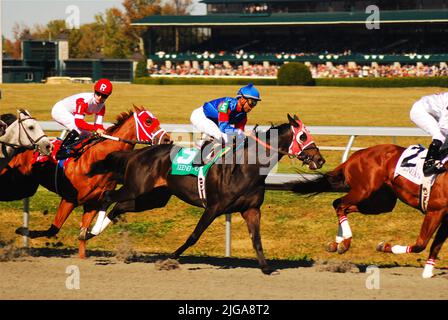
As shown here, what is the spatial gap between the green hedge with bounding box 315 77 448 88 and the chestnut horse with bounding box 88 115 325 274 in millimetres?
40383

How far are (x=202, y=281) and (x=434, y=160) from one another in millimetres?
2330

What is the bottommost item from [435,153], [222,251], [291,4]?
[222,251]

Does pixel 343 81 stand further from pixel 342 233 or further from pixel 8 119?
pixel 8 119

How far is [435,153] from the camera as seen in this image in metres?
8.10

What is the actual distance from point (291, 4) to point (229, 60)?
1005 cm

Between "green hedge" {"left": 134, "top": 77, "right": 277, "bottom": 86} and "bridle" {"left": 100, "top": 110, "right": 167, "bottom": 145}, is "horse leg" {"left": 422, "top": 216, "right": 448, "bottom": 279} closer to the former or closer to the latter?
"bridle" {"left": 100, "top": 110, "right": 167, "bottom": 145}

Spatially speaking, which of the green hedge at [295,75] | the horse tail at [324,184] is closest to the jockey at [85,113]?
the horse tail at [324,184]

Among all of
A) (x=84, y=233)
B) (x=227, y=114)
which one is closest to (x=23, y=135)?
(x=84, y=233)

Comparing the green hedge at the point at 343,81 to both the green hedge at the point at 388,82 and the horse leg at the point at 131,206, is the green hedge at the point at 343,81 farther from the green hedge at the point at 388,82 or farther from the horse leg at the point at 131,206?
the horse leg at the point at 131,206

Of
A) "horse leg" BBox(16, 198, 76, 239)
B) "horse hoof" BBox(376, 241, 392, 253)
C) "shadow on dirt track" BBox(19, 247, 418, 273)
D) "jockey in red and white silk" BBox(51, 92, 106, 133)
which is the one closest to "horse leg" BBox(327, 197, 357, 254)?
"shadow on dirt track" BBox(19, 247, 418, 273)
